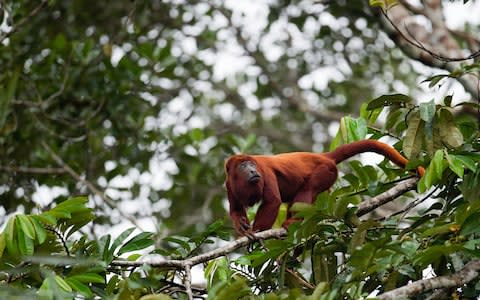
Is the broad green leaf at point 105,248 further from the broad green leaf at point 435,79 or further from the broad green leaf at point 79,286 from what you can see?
the broad green leaf at point 435,79

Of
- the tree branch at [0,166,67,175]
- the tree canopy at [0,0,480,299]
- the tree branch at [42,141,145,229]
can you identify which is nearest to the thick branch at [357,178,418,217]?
the tree canopy at [0,0,480,299]

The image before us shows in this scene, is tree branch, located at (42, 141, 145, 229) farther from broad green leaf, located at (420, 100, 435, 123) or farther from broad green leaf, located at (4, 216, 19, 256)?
broad green leaf, located at (420, 100, 435, 123)

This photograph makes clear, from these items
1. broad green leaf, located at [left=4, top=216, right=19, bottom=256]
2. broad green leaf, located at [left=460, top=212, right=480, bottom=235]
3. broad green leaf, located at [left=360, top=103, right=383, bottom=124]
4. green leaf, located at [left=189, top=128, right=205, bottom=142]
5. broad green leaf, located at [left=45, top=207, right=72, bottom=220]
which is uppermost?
broad green leaf, located at [left=45, top=207, right=72, bottom=220]

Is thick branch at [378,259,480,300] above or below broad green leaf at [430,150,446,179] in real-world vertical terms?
below

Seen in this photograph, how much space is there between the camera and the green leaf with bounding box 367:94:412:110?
4.23 m

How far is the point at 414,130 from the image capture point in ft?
13.8

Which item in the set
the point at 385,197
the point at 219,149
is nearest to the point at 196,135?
the point at 219,149

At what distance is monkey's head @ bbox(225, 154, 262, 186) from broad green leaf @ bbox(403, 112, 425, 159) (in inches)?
56.3

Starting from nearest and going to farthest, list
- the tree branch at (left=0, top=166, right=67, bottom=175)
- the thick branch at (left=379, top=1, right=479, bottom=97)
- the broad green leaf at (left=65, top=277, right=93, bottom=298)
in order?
1. the broad green leaf at (left=65, top=277, right=93, bottom=298)
2. the thick branch at (left=379, top=1, right=479, bottom=97)
3. the tree branch at (left=0, top=166, right=67, bottom=175)

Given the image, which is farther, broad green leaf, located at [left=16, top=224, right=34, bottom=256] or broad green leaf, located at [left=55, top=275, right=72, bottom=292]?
broad green leaf, located at [left=16, top=224, right=34, bottom=256]

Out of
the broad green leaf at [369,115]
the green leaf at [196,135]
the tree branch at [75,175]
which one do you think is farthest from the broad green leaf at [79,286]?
the green leaf at [196,135]

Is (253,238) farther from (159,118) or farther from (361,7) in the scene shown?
(159,118)

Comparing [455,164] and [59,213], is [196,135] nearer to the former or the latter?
[59,213]

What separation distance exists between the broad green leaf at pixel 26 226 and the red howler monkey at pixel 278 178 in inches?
74.0
